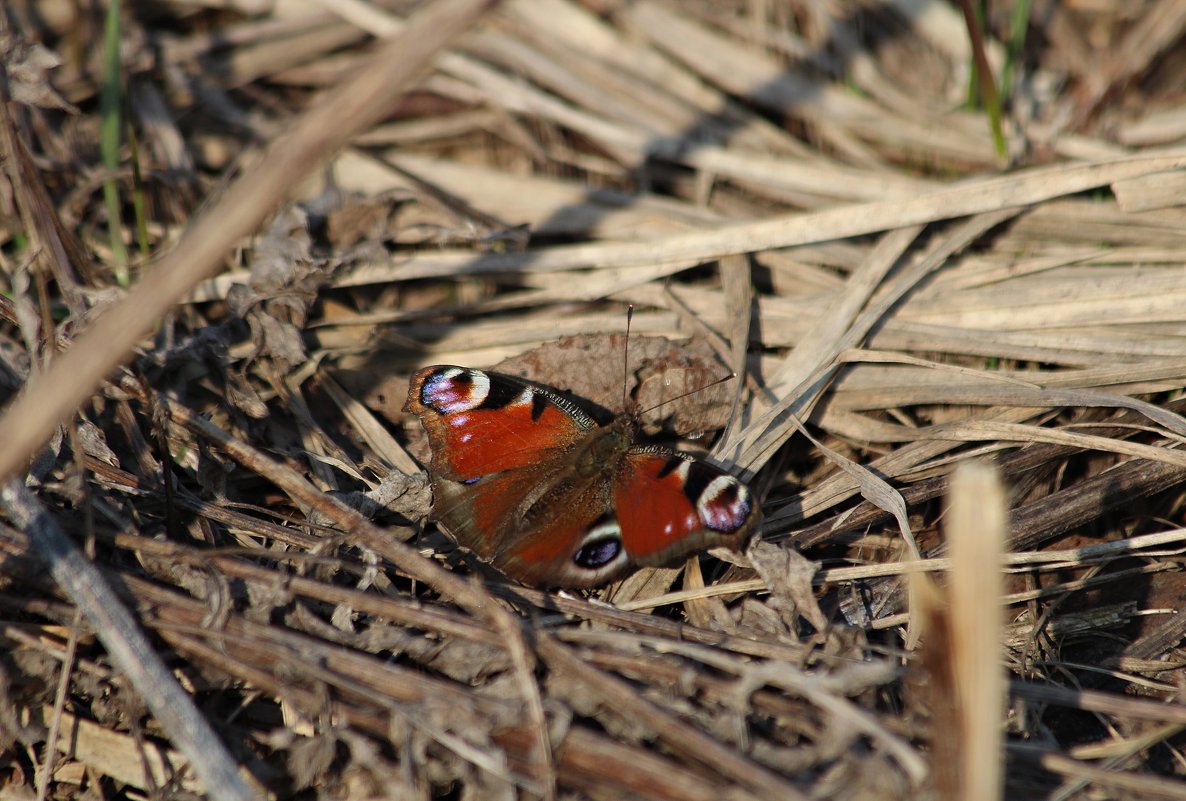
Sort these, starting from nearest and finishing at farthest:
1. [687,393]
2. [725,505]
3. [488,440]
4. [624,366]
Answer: [725,505] → [488,440] → [687,393] → [624,366]

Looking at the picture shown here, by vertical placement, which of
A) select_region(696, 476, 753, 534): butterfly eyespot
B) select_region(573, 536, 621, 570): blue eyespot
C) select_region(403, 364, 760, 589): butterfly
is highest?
select_region(696, 476, 753, 534): butterfly eyespot

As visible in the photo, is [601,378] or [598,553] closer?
[598,553]

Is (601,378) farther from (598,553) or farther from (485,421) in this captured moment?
(598,553)

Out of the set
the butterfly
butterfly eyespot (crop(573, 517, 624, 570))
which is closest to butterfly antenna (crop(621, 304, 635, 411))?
the butterfly

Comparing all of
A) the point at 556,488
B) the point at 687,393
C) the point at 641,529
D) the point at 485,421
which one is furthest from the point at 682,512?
the point at 485,421

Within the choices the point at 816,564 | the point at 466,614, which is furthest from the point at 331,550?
the point at 816,564

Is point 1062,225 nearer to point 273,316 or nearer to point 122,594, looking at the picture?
point 273,316

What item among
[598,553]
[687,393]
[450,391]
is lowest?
[598,553]

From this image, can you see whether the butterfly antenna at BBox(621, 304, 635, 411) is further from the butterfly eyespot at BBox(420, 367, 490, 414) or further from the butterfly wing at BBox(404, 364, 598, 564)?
the butterfly eyespot at BBox(420, 367, 490, 414)
